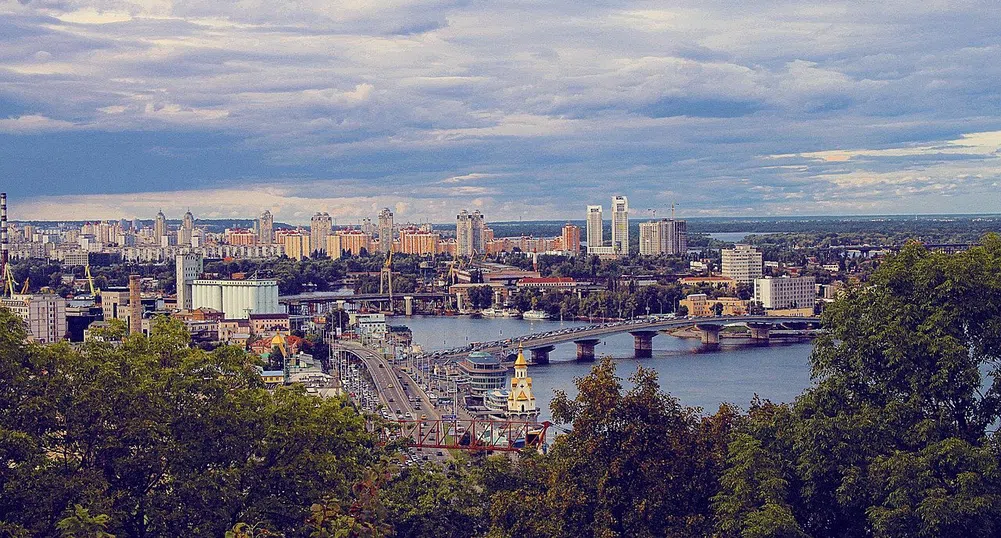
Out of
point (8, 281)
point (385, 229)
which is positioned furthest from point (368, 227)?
point (8, 281)

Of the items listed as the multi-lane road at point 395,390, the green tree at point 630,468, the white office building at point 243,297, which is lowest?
the multi-lane road at point 395,390

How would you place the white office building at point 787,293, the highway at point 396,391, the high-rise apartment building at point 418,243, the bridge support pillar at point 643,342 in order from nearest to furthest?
the highway at point 396,391, the bridge support pillar at point 643,342, the white office building at point 787,293, the high-rise apartment building at point 418,243

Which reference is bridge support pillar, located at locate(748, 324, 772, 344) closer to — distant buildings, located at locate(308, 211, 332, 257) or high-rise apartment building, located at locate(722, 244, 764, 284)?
high-rise apartment building, located at locate(722, 244, 764, 284)

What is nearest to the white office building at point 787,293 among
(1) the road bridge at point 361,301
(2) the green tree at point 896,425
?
(1) the road bridge at point 361,301

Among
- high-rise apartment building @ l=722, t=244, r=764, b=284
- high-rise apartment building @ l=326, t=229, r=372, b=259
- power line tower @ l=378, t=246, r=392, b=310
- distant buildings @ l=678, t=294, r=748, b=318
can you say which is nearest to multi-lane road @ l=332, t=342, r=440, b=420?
distant buildings @ l=678, t=294, r=748, b=318

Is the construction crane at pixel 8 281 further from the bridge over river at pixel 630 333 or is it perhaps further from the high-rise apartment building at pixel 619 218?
the high-rise apartment building at pixel 619 218

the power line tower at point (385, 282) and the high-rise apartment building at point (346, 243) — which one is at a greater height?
the high-rise apartment building at point (346, 243)

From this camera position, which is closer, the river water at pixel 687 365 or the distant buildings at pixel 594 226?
the river water at pixel 687 365
